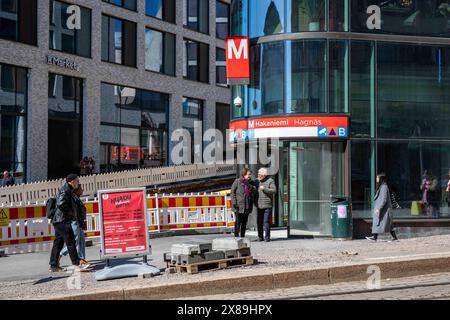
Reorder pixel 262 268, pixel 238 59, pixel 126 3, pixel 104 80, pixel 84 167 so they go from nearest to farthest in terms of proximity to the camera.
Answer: pixel 262 268 < pixel 238 59 < pixel 84 167 < pixel 104 80 < pixel 126 3

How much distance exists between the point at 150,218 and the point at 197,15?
30727 millimetres

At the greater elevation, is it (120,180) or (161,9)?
(161,9)

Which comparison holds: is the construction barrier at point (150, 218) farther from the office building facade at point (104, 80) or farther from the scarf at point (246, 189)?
the office building facade at point (104, 80)

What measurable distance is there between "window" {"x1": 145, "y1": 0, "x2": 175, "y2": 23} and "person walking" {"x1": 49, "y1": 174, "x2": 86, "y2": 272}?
108 feet

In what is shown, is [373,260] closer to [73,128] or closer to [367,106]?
[367,106]

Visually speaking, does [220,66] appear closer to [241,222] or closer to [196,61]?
[196,61]

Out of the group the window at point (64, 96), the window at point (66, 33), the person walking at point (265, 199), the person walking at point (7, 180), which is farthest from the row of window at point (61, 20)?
the person walking at point (265, 199)

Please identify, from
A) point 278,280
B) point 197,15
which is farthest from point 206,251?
point 197,15

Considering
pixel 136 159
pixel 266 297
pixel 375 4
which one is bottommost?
pixel 266 297

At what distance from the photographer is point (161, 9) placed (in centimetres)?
4581

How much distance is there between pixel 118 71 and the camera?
42.1 meters

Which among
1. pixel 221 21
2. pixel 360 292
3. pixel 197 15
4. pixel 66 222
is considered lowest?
pixel 360 292
